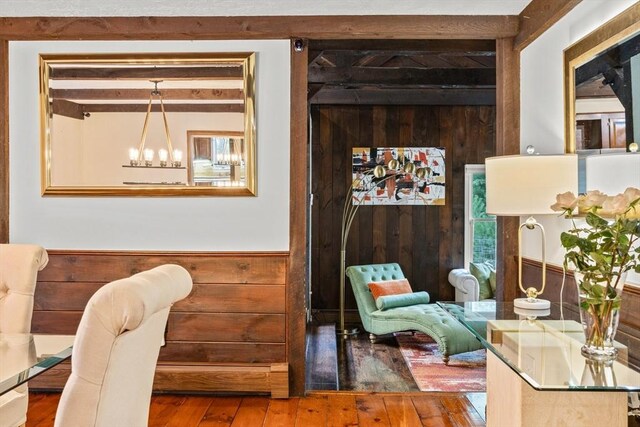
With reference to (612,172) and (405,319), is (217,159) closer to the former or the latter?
(612,172)

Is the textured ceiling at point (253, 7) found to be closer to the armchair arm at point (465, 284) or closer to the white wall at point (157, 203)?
the white wall at point (157, 203)

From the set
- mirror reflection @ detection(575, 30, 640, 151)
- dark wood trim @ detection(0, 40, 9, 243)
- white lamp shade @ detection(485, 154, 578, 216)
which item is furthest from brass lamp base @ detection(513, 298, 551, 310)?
dark wood trim @ detection(0, 40, 9, 243)

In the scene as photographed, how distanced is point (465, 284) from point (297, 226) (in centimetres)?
294

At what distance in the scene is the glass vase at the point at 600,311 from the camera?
5.31ft

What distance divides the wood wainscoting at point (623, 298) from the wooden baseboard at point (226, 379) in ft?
5.25

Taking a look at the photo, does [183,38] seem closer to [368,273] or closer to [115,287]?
[115,287]

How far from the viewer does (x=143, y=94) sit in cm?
328

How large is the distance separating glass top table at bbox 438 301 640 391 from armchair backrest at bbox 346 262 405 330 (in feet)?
8.68

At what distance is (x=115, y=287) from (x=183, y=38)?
241 cm

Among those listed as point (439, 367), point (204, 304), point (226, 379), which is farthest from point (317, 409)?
point (439, 367)

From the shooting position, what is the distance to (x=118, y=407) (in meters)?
1.34

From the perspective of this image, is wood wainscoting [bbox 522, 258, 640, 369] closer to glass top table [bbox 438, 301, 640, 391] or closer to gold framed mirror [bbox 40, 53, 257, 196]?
glass top table [bbox 438, 301, 640, 391]

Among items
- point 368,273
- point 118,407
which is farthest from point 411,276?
point 118,407

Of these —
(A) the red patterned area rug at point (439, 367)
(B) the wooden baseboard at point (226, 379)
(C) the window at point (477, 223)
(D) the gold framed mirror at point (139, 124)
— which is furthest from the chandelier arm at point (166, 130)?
(C) the window at point (477, 223)
